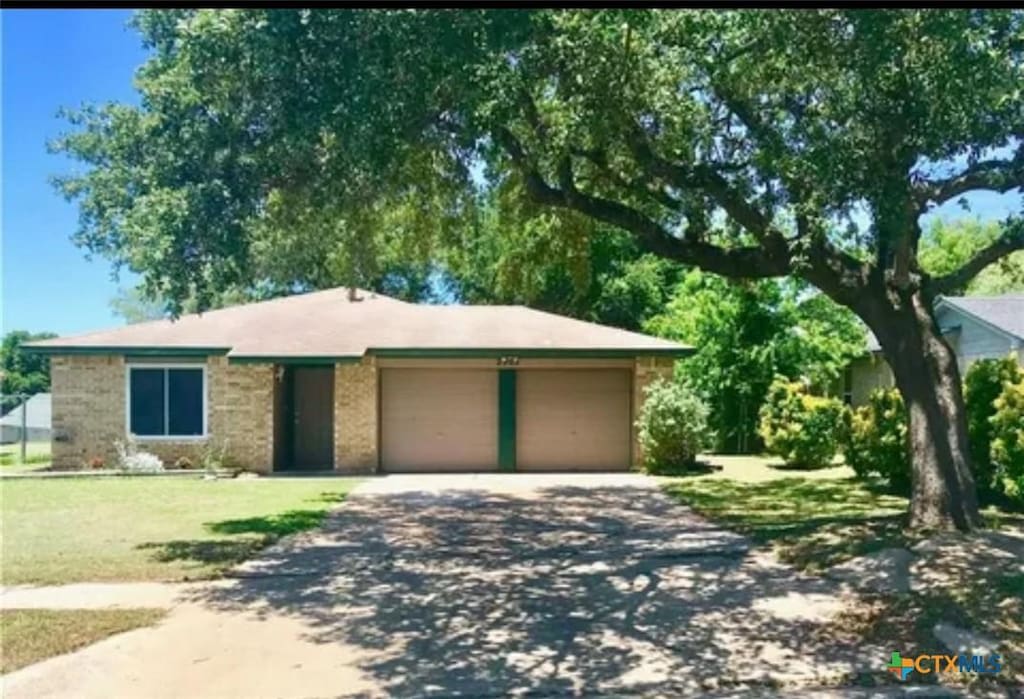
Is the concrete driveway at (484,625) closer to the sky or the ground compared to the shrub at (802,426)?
closer to the ground

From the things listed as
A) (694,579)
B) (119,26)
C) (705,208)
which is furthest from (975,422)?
(119,26)

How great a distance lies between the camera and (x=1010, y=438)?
1174 cm

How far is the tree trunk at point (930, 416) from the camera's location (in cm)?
970

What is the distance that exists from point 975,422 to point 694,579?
6.52 metres

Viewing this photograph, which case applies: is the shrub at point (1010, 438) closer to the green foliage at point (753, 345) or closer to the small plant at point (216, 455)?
the green foliage at point (753, 345)

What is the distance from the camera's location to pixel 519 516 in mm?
12594

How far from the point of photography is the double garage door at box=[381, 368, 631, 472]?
19.1m

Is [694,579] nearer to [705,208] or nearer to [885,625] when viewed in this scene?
[885,625]

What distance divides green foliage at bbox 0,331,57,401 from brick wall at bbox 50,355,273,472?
26.1 feet

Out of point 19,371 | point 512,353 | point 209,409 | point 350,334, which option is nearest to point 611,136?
point 512,353

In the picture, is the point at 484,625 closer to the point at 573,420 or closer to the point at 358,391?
the point at 358,391

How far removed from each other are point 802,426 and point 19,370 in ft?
71.9

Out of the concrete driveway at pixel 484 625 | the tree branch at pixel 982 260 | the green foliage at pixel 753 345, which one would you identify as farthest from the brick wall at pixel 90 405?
the tree branch at pixel 982 260

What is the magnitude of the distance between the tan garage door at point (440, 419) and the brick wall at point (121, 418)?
8.64 ft
